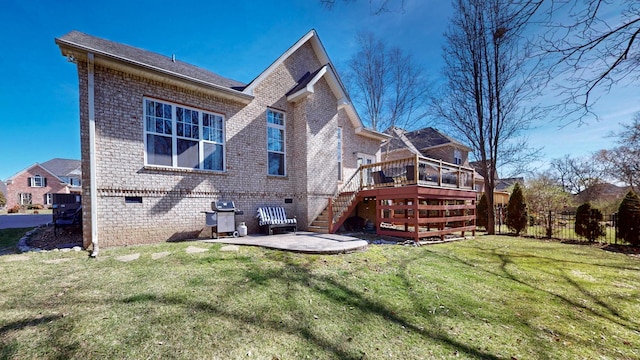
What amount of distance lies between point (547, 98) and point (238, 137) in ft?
28.2

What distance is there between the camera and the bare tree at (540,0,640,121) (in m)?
3.09

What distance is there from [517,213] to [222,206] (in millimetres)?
14241

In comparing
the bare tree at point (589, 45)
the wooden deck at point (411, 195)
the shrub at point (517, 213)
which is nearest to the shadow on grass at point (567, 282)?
the wooden deck at point (411, 195)

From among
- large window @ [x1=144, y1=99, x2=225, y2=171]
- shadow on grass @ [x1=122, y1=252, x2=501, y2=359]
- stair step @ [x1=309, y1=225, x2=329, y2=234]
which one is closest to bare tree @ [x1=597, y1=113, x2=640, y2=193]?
stair step @ [x1=309, y1=225, x2=329, y2=234]

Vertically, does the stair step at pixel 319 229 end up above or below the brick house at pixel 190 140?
below

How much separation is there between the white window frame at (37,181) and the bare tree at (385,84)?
47.6 meters

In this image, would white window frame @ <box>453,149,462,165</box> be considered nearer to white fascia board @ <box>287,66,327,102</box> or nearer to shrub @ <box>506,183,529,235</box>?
shrub @ <box>506,183,529,235</box>

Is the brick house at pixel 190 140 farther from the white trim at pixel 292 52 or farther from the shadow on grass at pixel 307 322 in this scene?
the shadow on grass at pixel 307 322

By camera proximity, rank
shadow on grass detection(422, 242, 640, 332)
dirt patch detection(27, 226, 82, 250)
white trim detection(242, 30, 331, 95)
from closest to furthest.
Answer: shadow on grass detection(422, 242, 640, 332), dirt patch detection(27, 226, 82, 250), white trim detection(242, 30, 331, 95)

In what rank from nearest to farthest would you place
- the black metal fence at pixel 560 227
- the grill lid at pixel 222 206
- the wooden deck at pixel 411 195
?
1. the grill lid at pixel 222 206
2. the wooden deck at pixel 411 195
3. the black metal fence at pixel 560 227

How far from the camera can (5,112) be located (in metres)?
22.8

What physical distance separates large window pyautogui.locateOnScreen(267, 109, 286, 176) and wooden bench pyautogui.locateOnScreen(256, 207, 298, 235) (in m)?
1.65

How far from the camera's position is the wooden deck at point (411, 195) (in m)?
8.70

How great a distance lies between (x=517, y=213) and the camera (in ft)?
41.8
